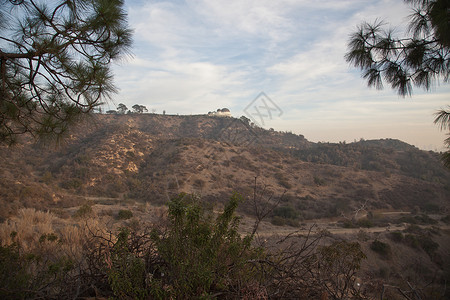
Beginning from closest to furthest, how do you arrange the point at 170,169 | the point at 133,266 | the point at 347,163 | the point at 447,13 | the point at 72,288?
1. the point at 133,266
2. the point at 72,288
3. the point at 447,13
4. the point at 170,169
5. the point at 347,163

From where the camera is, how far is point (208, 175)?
2309 cm

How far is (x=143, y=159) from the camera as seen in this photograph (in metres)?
27.0

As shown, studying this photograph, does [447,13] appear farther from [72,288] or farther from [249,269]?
[72,288]

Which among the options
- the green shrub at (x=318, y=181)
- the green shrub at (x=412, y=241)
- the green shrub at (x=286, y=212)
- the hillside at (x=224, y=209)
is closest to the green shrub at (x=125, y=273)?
the hillside at (x=224, y=209)

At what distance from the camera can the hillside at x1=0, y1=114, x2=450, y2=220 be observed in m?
17.5

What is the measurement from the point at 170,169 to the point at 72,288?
20.6 metres

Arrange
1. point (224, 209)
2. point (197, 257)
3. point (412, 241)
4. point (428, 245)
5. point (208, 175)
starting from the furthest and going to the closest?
point (208, 175), point (412, 241), point (428, 245), point (224, 209), point (197, 257)

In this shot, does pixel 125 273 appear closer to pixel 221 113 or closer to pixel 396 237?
pixel 396 237

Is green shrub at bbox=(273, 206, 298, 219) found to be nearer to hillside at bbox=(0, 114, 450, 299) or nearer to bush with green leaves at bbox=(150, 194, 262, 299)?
hillside at bbox=(0, 114, 450, 299)

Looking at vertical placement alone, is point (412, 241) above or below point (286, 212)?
below

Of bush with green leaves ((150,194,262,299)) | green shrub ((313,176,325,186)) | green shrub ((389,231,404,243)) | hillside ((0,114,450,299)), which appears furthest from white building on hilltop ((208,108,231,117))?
bush with green leaves ((150,194,262,299))

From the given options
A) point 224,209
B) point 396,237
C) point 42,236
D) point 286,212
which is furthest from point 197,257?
point 286,212

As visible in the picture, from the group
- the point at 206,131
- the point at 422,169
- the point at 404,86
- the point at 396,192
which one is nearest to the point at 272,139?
the point at 206,131

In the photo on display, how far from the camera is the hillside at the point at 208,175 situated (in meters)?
17.5
